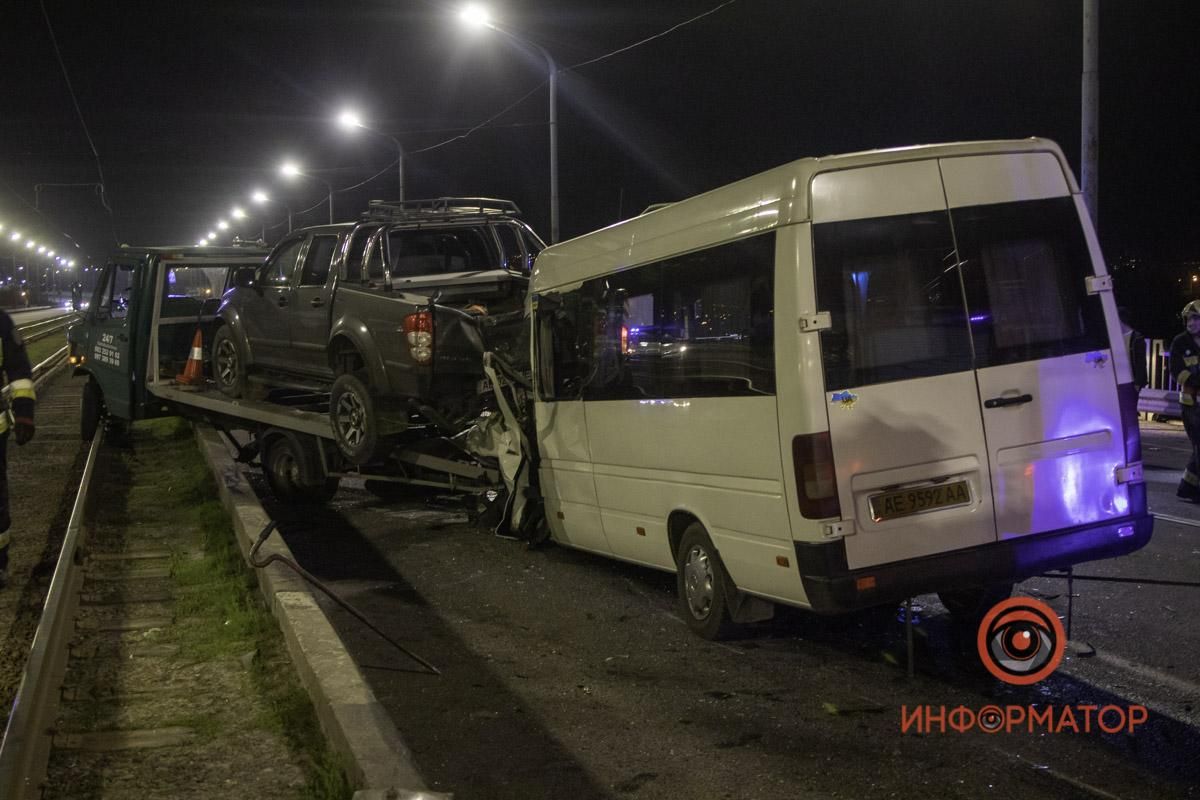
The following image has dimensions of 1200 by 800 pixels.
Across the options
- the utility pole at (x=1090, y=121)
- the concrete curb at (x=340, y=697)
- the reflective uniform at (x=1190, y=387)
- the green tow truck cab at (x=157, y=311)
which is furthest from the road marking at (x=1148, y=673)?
the green tow truck cab at (x=157, y=311)

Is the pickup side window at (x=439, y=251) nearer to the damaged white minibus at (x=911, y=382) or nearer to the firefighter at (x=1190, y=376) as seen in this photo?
the damaged white minibus at (x=911, y=382)

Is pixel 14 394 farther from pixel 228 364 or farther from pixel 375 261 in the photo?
pixel 228 364

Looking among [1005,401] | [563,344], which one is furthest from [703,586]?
[563,344]

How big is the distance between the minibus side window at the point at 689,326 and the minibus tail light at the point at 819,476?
1.26ft

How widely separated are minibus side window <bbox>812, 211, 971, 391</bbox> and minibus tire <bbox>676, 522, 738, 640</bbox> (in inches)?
57.9

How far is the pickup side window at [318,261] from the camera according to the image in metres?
11.1

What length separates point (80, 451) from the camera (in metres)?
17.0

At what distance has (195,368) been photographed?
1418 cm

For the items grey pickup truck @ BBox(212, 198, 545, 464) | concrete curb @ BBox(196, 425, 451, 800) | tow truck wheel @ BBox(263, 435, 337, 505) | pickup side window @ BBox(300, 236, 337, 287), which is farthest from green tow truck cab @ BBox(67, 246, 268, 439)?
concrete curb @ BBox(196, 425, 451, 800)

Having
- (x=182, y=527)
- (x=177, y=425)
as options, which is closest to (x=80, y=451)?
(x=177, y=425)

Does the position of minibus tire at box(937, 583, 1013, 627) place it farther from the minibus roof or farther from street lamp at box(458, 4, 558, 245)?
Answer: street lamp at box(458, 4, 558, 245)

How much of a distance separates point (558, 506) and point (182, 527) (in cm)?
428

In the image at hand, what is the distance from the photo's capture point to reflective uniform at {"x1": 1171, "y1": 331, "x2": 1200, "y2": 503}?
415 inches

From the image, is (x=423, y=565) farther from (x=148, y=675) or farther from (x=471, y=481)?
(x=148, y=675)
